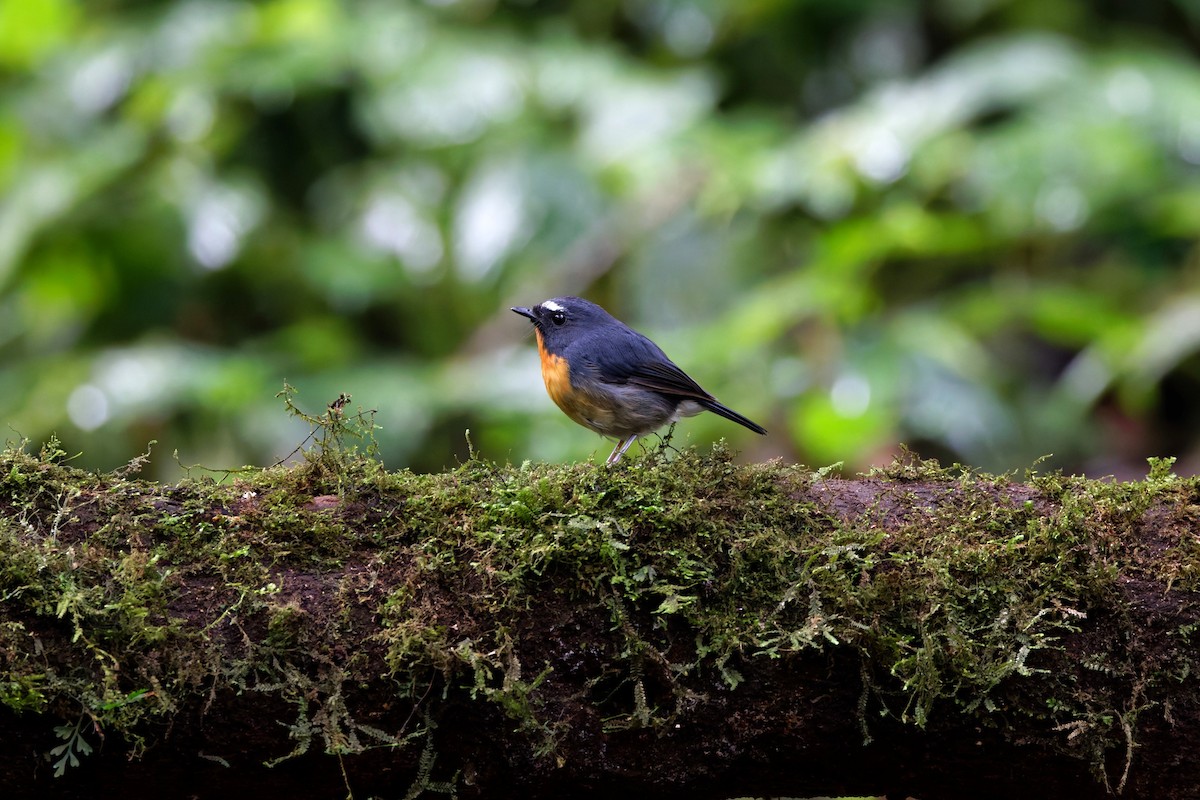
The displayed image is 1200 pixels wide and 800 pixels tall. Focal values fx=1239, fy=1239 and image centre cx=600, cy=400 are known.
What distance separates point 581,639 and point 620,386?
63.1 inches

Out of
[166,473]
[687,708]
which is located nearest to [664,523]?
[687,708]

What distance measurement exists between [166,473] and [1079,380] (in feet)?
15.1

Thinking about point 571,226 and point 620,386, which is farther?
point 571,226

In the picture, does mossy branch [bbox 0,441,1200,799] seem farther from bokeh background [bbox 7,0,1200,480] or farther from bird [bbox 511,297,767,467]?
bokeh background [bbox 7,0,1200,480]

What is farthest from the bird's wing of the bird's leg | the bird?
the bird's leg

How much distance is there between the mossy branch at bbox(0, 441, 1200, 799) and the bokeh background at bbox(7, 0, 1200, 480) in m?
2.94

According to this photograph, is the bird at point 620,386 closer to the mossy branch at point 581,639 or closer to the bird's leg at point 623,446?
the bird's leg at point 623,446

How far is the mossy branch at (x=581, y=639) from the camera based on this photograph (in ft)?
6.39

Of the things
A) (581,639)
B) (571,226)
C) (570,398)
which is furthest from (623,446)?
(571,226)

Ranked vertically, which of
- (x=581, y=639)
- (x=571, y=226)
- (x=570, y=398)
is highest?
(x=571, y=226)

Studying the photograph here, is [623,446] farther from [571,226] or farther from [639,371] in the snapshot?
[571,226]

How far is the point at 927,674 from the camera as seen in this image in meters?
2.05

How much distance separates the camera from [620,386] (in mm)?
3605

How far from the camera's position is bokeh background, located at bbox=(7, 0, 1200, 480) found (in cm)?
559
